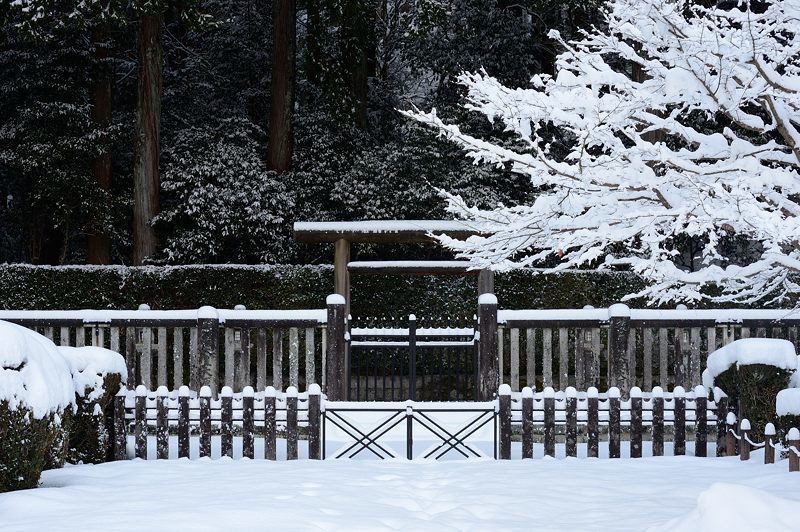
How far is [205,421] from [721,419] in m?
5.50

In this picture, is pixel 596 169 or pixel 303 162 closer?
pixel 596 169

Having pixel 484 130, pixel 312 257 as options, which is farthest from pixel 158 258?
pixel 484 130

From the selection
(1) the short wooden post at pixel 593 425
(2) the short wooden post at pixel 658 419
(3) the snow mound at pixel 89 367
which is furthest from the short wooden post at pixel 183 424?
(2) the short wooden post at pixel 658 419

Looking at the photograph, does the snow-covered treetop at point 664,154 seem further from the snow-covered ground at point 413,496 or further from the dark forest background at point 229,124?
the dark forest background at point 229,124

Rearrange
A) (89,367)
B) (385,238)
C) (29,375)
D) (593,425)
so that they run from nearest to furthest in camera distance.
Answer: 1. (29,375)
2. (89,367)
3. (593,425)
4. (385,238)

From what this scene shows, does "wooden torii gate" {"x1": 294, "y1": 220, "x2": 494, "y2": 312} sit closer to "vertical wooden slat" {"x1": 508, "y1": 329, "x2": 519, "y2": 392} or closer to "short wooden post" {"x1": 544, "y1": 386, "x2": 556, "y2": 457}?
"vertical wooden slat" {"x1": 508, "y1": 329, "x2": 519, "y2": 392}

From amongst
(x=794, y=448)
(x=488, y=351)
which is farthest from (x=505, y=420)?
(x=794, y=448)

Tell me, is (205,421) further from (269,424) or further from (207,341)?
(207,341)

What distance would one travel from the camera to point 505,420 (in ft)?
29.1

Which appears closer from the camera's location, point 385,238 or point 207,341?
point 207,341

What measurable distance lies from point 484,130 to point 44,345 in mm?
13818

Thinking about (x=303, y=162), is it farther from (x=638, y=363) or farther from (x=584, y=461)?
(x=584, y=461)

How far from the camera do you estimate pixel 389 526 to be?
5.77 metres

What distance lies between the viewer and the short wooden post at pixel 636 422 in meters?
8.76
